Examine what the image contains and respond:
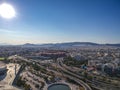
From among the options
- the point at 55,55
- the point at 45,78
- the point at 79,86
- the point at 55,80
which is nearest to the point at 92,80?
the point at 79,86

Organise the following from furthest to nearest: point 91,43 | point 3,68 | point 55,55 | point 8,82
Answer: point 91,43 → point 55,55 → point 3,68 → point 8,82

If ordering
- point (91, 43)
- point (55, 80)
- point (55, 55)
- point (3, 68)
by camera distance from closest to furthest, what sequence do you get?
1. point (55, 80)
2. point (3, 68)
3. point (55, 55)
4. point (91, 43)

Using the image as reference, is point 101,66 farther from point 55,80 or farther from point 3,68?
point 3,68

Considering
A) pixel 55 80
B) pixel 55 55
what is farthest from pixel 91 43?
pixel 55 80

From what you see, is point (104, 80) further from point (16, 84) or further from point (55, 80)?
point (16, 84)

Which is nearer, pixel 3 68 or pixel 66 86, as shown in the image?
pixel 66 86

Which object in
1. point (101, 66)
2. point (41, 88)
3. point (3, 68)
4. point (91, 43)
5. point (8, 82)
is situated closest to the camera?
point (41, 88)

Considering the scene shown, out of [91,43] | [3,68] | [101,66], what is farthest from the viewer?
[91,43]

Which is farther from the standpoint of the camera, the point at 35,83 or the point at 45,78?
the point at 45,78
